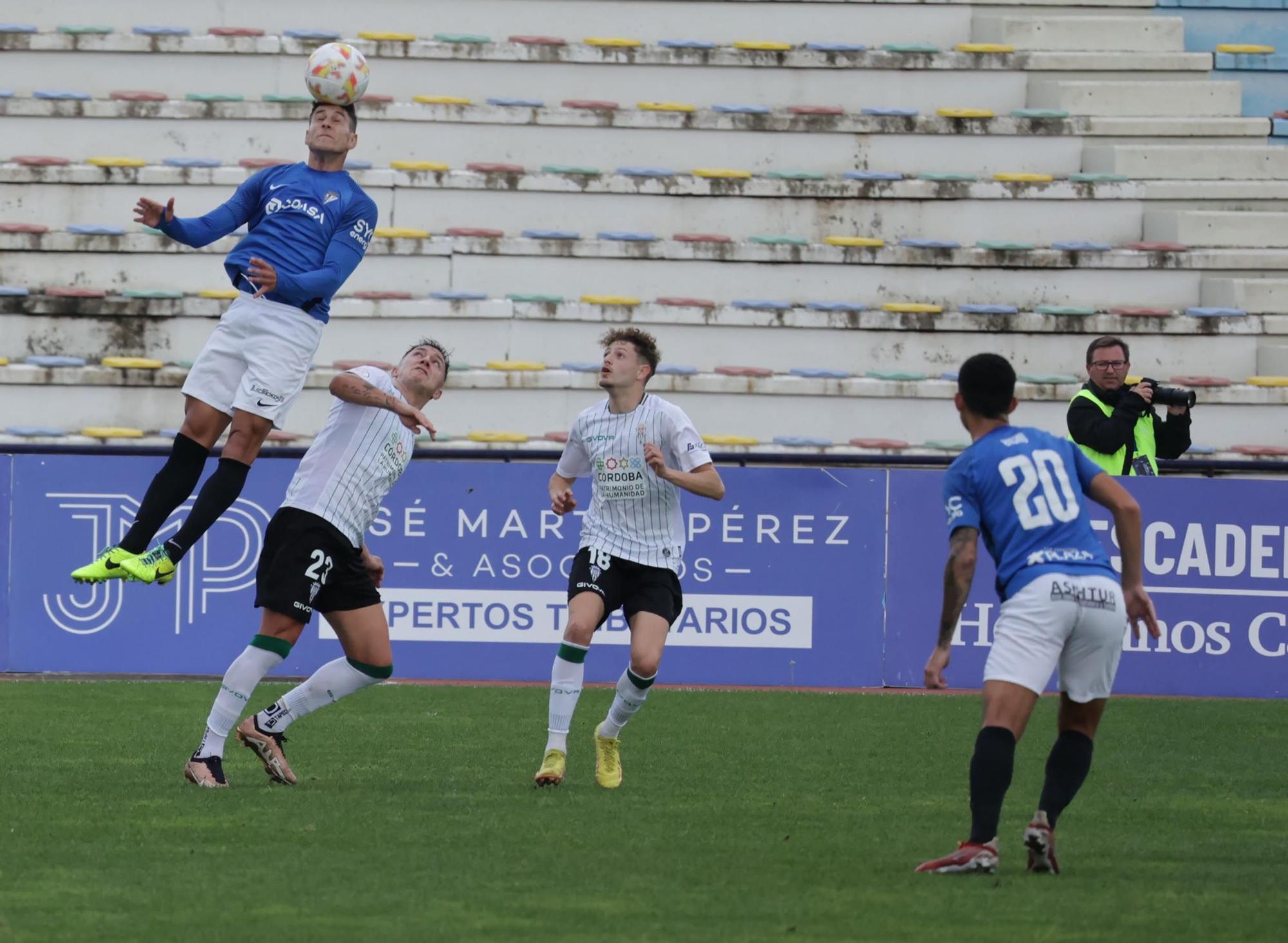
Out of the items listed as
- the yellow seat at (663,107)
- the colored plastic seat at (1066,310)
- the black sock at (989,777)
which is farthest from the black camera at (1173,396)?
the yellow seat at (663,107)

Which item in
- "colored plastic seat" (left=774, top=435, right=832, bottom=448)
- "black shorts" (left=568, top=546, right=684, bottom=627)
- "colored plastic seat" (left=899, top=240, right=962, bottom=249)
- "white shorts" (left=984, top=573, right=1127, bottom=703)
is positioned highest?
"colored plastic seat" (left=899, top=240, right=962, bottom=249)

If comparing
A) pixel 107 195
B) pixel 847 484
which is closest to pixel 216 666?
pixel 847 484

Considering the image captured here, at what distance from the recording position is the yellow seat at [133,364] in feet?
52.5

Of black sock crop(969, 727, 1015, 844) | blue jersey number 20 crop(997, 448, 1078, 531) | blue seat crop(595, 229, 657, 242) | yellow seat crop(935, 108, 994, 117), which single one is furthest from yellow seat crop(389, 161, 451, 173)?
black sock crop(969, 727, 1015, 844)

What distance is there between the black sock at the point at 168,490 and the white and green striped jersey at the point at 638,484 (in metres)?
1.73

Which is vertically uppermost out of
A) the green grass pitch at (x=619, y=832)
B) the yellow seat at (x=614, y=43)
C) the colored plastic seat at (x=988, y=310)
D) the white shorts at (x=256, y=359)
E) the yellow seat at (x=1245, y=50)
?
the yellow seat at (x=1245, y=50)

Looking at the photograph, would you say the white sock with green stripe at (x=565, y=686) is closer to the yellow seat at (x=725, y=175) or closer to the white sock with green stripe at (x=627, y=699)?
the white sock with green stripe at (x=627, y=699)

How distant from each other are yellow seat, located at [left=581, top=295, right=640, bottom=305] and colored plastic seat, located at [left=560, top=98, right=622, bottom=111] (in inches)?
83.2

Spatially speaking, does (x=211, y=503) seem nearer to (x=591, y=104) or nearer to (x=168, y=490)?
(x=168, y=490)

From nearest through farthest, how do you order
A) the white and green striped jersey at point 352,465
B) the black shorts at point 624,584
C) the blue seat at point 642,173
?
the white and green striped jersey at point 352,465, the black shorts at point 624,584, the blue seat at point 642,173

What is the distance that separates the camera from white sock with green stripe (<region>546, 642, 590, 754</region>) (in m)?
8.15

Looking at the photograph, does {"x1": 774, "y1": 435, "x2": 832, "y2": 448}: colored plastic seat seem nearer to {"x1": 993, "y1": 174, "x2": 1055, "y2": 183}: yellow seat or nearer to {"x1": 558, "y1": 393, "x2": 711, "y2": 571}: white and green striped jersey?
{"x1": 993, "y1": 174, "x2": 1055, "y2": 183}: yellow seat

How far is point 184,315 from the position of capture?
54.1 ft

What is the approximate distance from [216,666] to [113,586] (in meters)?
0.86
